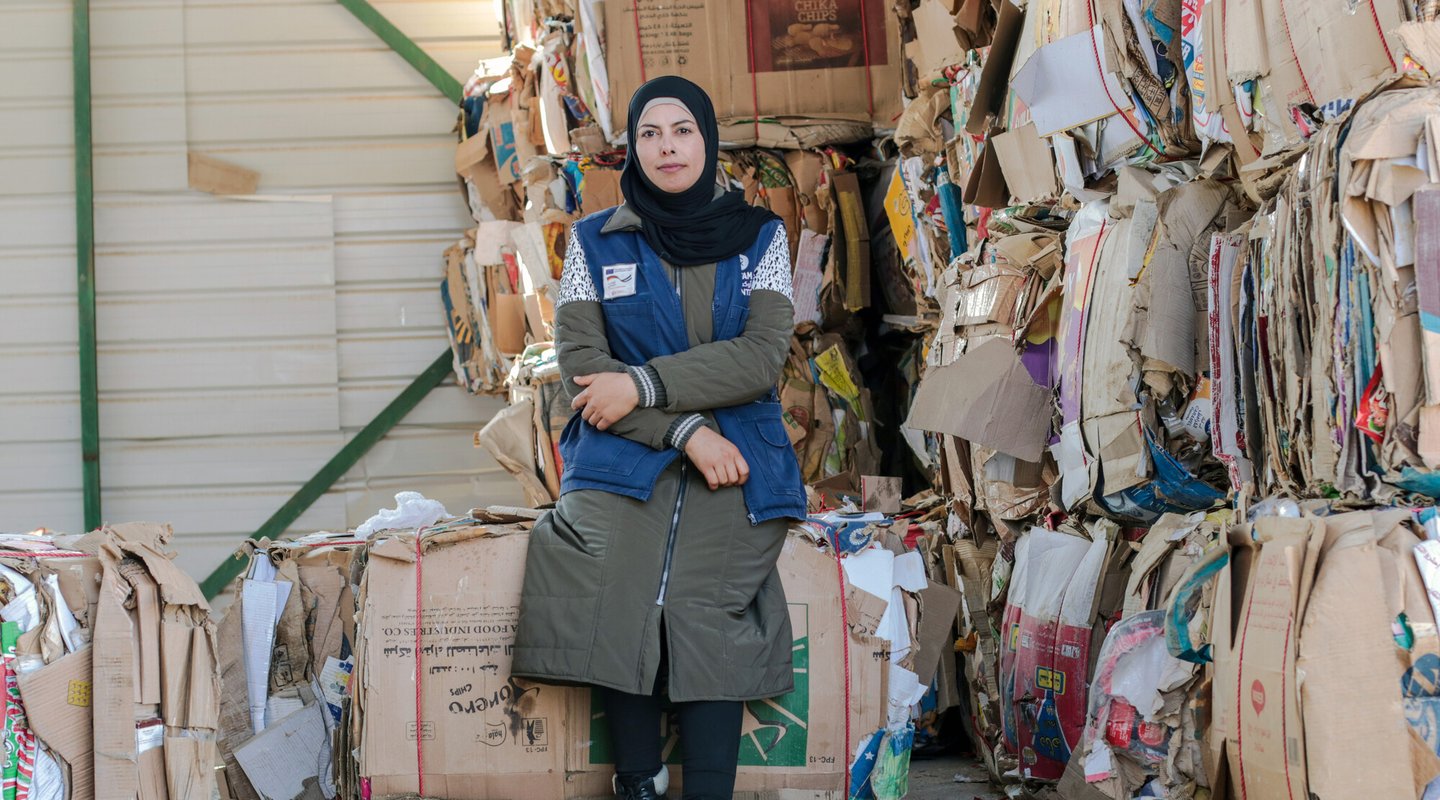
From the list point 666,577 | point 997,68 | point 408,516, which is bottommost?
point 666,577

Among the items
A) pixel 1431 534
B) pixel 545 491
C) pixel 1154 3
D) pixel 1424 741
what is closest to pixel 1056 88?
pixel 1154 3

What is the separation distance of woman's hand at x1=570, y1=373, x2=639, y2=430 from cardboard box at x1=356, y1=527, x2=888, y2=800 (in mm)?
266

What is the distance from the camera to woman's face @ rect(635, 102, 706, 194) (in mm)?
2926

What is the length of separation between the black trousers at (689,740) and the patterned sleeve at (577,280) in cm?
75

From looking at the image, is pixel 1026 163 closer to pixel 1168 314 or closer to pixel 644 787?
pixel 1168 314

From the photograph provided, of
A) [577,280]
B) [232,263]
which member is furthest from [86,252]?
[577,280]

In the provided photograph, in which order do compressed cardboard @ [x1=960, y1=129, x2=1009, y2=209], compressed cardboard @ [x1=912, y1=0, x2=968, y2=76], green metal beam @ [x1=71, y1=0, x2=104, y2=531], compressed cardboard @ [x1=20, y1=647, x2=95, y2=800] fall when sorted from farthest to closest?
green metal beam @ [x1=71, y1=0, x2=104, y2=531], compressed cardboard @ [x1=912, y1=0, x2=968, y2=76], compressed cardboard @ [x1=960, y1=129, x2=1009, y2=209], compressed cardboard @ [x1=20, y1=647, x2=95, y2=800]

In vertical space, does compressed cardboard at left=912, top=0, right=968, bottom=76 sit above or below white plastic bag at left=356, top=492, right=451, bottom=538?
above

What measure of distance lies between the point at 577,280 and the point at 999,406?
0.99 m

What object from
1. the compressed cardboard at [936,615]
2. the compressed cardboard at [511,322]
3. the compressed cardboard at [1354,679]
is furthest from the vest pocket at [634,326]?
the compressed cardboard at [511,322]

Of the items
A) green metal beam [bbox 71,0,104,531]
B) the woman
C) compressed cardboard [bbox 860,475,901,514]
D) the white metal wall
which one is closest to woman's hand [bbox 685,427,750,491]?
the woman

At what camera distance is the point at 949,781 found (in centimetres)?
344

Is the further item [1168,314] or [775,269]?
[775,269]

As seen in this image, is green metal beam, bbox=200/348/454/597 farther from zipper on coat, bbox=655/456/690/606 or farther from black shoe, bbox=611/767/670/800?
black shoe, bbox=611/767/670/800
